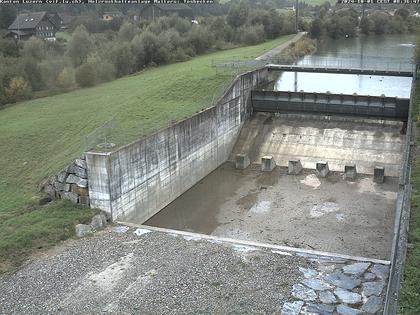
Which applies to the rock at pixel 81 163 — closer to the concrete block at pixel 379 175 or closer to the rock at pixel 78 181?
the rock at pixel 78 181

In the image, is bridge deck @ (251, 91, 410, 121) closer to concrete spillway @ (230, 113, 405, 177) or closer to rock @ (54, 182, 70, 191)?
concrete spillway @ (230, 113, 405, 177)

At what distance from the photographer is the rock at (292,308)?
13.5 meters

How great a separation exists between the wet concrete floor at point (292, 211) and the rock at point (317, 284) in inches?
214

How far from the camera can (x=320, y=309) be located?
44.7ft

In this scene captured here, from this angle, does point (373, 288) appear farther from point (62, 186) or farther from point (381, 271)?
point (62, 186)

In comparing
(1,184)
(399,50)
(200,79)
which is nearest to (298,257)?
(1,184)

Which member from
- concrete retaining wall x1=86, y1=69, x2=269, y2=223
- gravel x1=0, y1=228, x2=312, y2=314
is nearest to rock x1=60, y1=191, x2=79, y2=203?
concrete retaining wall x1=86, y1=69, x2=269, y2=223

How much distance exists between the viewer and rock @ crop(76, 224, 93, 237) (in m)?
18.7

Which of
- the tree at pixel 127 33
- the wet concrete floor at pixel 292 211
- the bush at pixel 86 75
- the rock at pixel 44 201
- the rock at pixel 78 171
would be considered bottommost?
the wet concrete floor at pixel 292 211

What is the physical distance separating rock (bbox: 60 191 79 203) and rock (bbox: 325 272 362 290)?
10.3 meters

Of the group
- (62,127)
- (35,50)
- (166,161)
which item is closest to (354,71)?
(166,161)

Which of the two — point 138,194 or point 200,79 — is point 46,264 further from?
point 200,79

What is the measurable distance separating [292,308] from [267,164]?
16.4 metres

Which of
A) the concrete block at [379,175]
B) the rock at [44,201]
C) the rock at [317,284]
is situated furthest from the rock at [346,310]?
the concrete block at [379,175]
